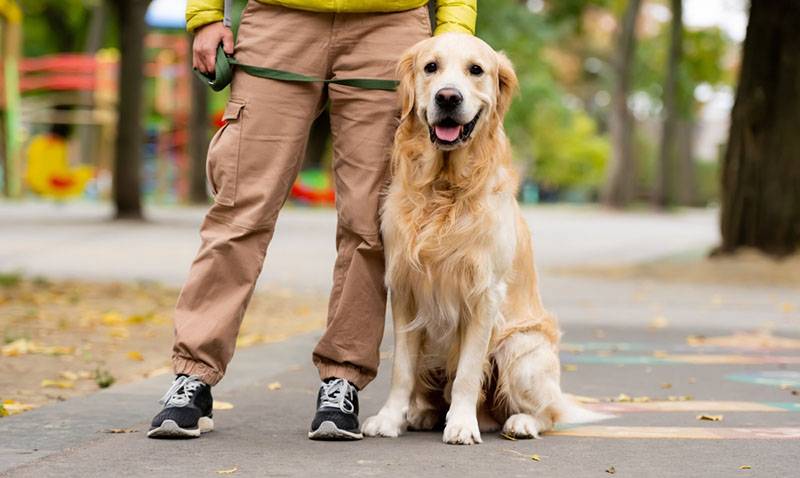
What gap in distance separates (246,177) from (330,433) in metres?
0.99

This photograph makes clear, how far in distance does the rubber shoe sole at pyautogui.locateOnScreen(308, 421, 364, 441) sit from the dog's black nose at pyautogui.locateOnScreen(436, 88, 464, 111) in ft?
3.94

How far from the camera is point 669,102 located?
3831 cm

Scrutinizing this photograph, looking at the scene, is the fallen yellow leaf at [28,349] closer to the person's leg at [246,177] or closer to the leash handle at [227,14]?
the person's leg at [246,177]

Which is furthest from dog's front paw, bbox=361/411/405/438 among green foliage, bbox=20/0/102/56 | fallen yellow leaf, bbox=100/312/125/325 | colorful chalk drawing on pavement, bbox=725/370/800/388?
green foliage, bbox=20/0/102/56

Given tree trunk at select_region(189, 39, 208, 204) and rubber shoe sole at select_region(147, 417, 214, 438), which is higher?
rubber shoe sole at select_region(147, 417, 214, 438)

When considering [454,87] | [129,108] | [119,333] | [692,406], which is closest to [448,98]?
[454,87]

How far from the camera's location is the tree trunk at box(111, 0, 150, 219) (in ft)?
73.4

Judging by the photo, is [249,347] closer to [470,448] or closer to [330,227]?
[470,448]

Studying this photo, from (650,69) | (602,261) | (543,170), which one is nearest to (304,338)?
(602,261)

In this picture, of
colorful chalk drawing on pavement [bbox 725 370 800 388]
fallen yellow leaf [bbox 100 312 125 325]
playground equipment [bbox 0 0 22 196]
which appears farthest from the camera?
playground equipment [bbox 0 0 22 196]

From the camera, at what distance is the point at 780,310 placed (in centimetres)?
1116

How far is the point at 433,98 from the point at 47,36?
5552cm

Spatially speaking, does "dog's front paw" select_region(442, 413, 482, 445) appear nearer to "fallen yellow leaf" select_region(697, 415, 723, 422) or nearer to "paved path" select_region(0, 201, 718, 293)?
"fallen yellow leaf" select_region(697, 415, 723, 422)

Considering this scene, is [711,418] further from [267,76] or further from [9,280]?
[9,280]
